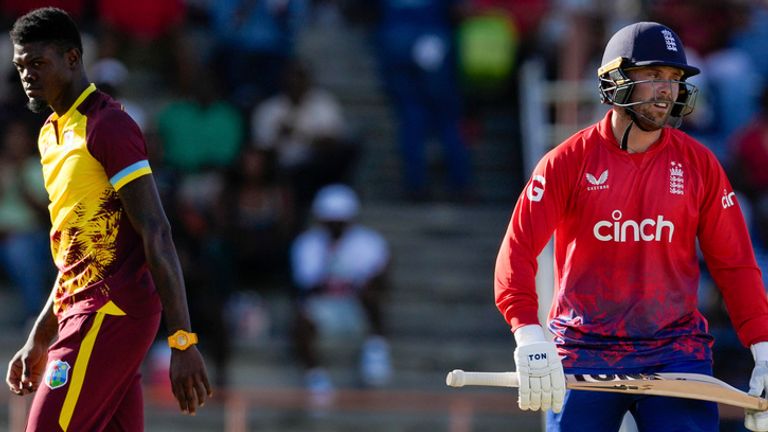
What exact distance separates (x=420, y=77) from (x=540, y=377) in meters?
7.74

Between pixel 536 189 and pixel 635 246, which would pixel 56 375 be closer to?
pixel 536 189

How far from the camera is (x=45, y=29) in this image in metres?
5.66

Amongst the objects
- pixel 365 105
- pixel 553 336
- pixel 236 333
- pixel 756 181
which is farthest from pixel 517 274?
pixel 365 105

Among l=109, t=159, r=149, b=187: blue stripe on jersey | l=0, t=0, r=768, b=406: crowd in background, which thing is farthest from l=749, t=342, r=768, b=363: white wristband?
l=0, t=0, r=768, b=406: crowd in background

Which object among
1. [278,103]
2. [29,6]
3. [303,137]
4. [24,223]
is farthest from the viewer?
[29,6]

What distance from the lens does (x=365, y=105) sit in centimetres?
1426

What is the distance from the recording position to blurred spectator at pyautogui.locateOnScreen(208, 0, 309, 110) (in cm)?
1302

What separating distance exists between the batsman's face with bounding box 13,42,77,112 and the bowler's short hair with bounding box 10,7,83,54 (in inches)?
0.8

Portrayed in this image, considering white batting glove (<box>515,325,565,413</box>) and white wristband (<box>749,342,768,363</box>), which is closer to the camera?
white batting glove (<box>515,325,565,413</box>)

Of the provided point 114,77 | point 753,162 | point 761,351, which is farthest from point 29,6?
point 761,351

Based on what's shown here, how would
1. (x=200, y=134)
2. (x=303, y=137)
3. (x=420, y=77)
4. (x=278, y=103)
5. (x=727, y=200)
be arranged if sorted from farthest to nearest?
(x=420, y=77) < (x=278, y=103) < (x=303, y=137) < (x=200, y=134) < (x=727, y=200)

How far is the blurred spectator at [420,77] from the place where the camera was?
42.2ft

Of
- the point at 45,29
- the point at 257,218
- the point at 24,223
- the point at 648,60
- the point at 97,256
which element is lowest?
the point at 257,218

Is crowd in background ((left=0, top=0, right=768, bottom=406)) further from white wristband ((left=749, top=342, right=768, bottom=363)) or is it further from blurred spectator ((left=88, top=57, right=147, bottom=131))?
white wristband ((left=749, top=342, right=768, bottom=363))
